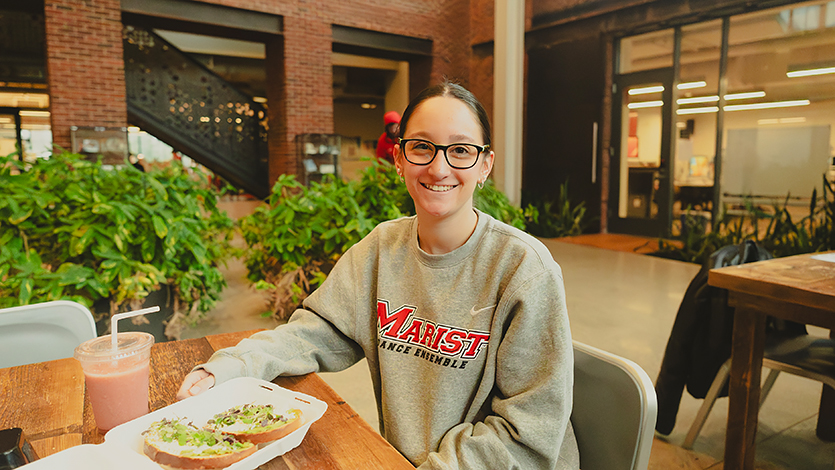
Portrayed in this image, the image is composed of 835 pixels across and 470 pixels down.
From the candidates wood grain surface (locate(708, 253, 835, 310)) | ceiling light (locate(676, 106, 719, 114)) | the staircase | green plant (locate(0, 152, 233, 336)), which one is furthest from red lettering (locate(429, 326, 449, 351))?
the staircase

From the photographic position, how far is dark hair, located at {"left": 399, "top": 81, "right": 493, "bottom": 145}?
3.38 ft

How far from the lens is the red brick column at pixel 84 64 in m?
6.93

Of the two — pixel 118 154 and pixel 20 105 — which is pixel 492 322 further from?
pixel 20 105

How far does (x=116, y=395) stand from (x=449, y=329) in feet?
1.84

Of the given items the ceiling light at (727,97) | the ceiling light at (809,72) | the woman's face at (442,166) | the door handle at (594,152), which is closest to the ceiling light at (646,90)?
the ceiling light at (727,97)

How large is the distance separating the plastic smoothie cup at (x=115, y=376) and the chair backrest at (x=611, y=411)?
0.81 m

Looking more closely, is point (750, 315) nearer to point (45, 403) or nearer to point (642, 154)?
point (45, 403)

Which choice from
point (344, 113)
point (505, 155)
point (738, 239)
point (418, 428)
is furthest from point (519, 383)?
point (344, 113)

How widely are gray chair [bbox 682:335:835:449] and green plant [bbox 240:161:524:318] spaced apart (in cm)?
157

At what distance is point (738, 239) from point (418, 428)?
5374 millimetres

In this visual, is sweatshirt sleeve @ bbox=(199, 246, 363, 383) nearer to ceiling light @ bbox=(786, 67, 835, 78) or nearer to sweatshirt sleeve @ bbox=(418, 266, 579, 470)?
sweatshirt sleeve @ bbox=(418, 266, 579, 470)

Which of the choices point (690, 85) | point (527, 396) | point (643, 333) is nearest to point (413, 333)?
point (527, 396)

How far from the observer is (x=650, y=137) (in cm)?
720

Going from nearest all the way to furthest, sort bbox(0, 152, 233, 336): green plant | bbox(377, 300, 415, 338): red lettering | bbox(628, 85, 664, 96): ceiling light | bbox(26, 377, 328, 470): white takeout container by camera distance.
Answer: bbox(26, 377, 328, 470): white takeout container, bbox(377, 300, 415, 338): red lettering, bbox(0, 152, 233, 336): green plant, bbox(628, 85, 664, 96): ceiling light
